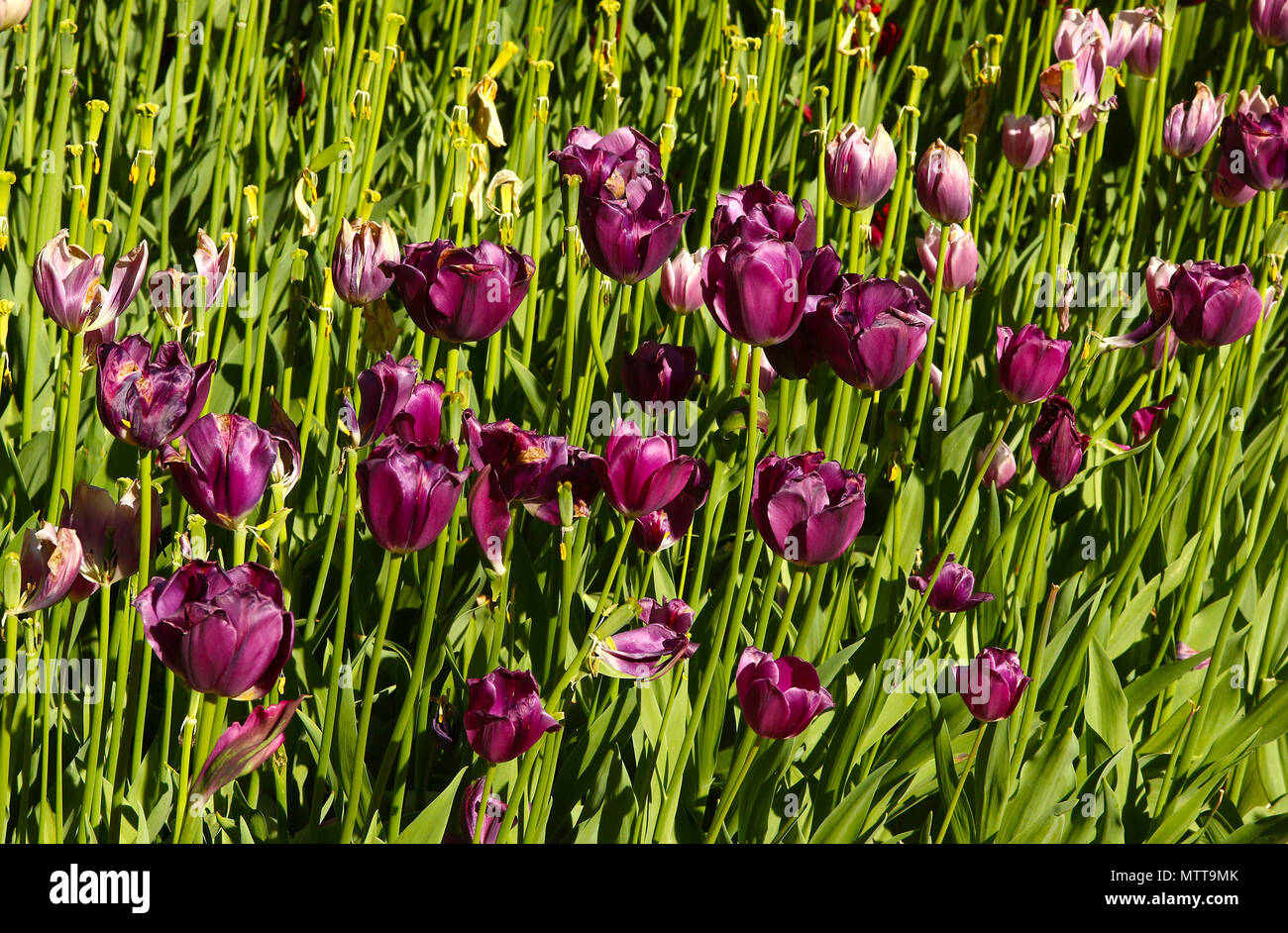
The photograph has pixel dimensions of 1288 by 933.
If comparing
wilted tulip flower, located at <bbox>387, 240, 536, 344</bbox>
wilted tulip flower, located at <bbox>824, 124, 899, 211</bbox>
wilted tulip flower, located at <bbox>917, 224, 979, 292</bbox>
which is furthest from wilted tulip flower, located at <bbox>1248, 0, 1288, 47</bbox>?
wilted tulip flower, located at <bbox>387, 240, 536, 344</bbox>

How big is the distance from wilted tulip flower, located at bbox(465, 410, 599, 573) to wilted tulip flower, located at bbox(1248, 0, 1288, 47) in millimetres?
1474

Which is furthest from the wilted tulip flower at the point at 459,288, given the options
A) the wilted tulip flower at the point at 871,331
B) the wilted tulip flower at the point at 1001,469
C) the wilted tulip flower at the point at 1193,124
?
the wilted tulip flower at the point at 1193,124

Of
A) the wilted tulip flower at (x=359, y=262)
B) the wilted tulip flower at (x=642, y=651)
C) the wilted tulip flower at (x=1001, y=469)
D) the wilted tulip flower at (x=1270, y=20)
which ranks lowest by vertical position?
the wilted tulip flower at (x=642, y=651)

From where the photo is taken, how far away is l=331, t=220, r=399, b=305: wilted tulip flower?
3.42 feet

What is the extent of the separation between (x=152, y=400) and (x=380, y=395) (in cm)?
18

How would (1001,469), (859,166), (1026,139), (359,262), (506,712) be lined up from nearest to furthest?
(506,712), (359,262), (859,166), (1001,469), (1026,139)

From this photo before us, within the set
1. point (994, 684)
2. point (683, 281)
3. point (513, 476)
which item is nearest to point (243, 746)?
point (513, 476)

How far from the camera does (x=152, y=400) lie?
742 mm

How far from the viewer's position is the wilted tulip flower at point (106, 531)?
31.6 inches

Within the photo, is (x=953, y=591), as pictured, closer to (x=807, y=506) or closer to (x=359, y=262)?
(x=807, y=506)

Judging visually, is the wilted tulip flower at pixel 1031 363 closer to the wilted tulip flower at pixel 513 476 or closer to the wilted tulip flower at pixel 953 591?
the wilted tulip flower at pixel 953 591

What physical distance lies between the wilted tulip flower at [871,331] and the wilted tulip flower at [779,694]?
23 centimetres

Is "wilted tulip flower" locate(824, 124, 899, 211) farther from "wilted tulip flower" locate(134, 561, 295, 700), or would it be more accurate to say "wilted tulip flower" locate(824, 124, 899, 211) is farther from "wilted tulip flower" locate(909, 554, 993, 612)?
"wilted tulip flower" locate(134, 561, 295, 700)
